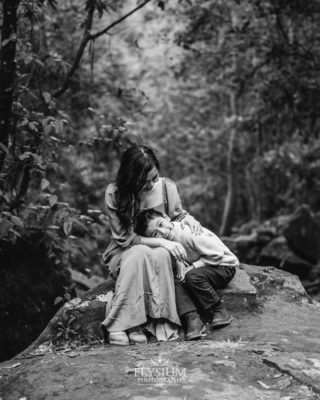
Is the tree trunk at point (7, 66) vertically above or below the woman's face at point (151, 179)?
above

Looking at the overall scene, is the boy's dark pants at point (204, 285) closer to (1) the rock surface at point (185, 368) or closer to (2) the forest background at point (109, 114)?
(1) the rock surface at point (185, 368)

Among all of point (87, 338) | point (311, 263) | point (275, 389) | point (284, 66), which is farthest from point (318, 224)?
point (275, 389)

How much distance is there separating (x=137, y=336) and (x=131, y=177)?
4.21ft

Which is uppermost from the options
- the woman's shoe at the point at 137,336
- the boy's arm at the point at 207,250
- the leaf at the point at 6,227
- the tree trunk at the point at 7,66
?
the tree trunk at the point at 7,66

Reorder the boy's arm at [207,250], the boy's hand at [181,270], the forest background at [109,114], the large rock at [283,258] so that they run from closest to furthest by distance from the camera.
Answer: the boy's hand at [181,270]
the boy's arm at [207,250]
the forest background at [109,114]
the large rock at [283,258]

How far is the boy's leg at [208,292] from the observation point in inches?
174

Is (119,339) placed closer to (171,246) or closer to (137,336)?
(137,336)

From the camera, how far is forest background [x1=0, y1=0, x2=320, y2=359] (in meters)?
5.59

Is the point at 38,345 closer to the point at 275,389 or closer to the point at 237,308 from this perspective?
the point at 237,308

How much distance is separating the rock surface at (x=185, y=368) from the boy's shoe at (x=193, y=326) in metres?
0.10

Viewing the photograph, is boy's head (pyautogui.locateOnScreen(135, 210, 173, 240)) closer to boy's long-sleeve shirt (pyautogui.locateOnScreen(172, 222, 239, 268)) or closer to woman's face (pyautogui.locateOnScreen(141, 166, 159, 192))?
boy's long-sleeve shirt (pyautogui.locateOnScreen(172, 222, 239, 268))

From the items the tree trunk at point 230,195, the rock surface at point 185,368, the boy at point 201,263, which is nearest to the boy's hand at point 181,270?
the boy at point 201,263

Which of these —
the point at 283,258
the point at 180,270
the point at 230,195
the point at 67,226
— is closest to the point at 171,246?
the point at 180,270

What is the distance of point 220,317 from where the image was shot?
4.46 meters
